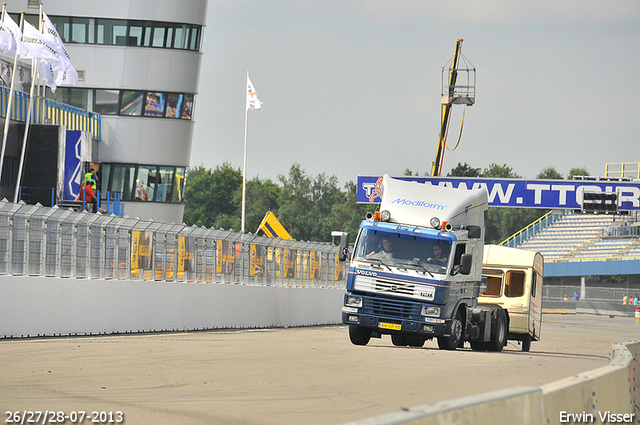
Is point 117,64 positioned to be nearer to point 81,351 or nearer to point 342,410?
point 81,351

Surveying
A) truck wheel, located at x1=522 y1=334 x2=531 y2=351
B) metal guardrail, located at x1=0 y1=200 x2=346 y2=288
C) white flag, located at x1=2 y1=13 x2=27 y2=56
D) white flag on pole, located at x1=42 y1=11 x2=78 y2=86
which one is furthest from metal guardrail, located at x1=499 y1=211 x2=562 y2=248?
truck wheel, located at x1=522 y1=334 x2=531 y2=351

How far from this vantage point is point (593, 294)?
230ft

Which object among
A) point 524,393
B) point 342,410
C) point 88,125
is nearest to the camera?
point 524,393

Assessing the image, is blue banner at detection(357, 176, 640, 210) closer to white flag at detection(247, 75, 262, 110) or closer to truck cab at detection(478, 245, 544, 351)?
white flag at detection(247, 75, 262, 110)

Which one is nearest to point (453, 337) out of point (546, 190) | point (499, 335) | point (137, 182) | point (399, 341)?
point (499, 335)

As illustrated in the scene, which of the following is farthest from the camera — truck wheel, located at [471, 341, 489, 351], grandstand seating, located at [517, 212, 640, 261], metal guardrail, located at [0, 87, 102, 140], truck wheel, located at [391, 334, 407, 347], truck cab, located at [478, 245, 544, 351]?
grandstand seating, located at [517, 212, 640, 261]

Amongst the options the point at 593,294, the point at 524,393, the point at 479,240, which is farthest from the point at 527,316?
the point at 593,294

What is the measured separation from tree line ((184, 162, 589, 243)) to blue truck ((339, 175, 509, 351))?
120998mm

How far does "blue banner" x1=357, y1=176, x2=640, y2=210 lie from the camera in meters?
50.0

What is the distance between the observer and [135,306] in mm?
23297

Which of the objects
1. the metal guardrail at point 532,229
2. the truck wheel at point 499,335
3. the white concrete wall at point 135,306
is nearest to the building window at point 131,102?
the white concrete wall at point 135,306

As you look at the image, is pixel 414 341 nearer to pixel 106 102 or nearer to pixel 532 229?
pixel 106 102

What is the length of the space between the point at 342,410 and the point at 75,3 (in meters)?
44.4

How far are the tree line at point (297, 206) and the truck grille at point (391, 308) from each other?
399 feet
